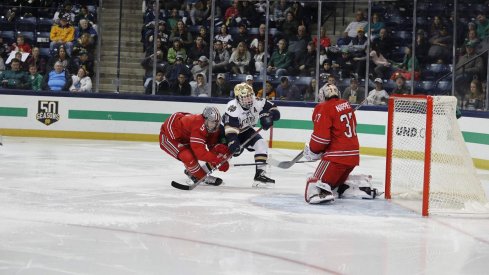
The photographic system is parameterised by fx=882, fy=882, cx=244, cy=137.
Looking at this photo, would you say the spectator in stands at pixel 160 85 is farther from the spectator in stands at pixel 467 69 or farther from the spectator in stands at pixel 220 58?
the spectator in stands at pixel 467 69

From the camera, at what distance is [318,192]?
6617 mm

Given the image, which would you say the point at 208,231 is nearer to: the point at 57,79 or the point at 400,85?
the point at 400,85

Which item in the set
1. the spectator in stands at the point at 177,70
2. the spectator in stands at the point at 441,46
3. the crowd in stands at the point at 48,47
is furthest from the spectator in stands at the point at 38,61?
the spectator in stands at the point at 441,46

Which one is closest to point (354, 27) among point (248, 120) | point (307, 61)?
point (307, 61)

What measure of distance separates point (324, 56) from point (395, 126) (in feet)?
15.8

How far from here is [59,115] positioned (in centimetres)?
1276

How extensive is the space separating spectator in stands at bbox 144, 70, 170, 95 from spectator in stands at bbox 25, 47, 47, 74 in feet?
4.93

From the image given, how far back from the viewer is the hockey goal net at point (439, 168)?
6.23 m

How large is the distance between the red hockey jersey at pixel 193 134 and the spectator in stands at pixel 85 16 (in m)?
5.49

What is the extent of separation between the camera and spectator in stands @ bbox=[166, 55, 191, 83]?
12523 mm

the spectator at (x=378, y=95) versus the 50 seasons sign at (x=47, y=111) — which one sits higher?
the spectator at (x=378, y=95)

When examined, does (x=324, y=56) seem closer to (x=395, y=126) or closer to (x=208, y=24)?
(x=208, y=24)

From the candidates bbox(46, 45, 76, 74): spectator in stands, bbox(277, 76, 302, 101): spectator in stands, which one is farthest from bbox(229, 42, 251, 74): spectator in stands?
bbox(46, 45, 76, 74): spectator in stands

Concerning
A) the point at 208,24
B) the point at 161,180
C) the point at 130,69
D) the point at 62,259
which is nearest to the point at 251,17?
the point at 208,24
